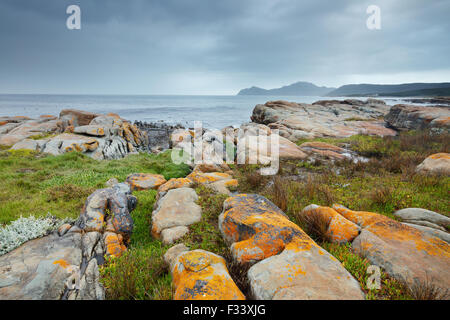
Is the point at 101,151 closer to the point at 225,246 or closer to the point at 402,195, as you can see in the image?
the point at 225,246

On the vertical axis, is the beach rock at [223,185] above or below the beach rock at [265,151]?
below

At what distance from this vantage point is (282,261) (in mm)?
3436

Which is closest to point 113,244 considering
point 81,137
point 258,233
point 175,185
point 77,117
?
point 258,233

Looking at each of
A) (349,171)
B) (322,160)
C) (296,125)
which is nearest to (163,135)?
(296,125)

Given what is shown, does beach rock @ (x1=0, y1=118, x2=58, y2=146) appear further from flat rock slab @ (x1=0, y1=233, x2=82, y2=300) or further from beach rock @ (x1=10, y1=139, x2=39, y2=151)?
flat rock slab @ (x1=0, y1=233, x2=82, y2=300)

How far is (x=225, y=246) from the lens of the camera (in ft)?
16.6

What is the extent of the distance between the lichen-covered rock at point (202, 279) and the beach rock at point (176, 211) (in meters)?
2.66

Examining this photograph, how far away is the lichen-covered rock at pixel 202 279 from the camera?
289 centimetres

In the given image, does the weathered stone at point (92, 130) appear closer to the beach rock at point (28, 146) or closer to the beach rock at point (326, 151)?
the beach rock at point (28, 146)

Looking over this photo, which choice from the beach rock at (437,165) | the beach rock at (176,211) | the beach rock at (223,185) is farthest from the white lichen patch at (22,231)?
the beach rock at (437,165)

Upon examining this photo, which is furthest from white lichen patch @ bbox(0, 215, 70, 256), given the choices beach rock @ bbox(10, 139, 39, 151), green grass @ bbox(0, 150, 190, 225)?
beach rock @ bbox(10, 139, 39, 151)

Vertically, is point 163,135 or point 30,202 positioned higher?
point 163,135

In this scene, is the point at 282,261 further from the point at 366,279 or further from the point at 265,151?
the point at 265,151
